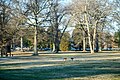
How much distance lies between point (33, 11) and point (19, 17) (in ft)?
12.5

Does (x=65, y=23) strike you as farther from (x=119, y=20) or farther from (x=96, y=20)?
(x=119, y=20)

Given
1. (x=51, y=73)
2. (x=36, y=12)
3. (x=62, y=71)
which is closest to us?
(x=51, y=73)

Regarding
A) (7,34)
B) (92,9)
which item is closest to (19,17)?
A: (7,34)

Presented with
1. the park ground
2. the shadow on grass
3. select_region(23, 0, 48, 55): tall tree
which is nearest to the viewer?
the park ground

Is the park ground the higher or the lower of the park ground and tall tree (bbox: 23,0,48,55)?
the lower

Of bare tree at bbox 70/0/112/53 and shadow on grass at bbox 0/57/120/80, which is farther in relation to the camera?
bare tree at bbox 70/0/112/53

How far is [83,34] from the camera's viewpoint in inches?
3861

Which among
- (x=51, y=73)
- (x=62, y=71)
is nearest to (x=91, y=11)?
(x=62, y=71)

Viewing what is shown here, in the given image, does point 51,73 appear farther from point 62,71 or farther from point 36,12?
point 36,12

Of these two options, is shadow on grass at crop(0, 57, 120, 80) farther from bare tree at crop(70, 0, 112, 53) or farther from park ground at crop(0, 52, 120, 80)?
bare tree at crop(70, 0, 112, 53)

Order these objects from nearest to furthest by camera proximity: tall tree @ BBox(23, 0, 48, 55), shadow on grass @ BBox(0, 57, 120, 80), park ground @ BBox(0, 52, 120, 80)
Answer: park ground @ BBox(0, 52, 120, 80), shadow on grass @ BBox(0, 57, 120, 80), tall tree @ BBox(23, 0, 48, 55)

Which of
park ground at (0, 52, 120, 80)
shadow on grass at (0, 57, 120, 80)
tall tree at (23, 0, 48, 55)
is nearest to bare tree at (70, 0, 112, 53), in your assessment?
tall tree at (23, 0, 48, 55)

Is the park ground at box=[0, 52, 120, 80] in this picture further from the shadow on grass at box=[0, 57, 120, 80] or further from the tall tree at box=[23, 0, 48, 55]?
the tall tree at box=[23, 0, 48, 55]

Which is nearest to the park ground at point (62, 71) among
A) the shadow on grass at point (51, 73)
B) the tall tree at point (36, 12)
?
the shadow on grass at point (51, 73)
